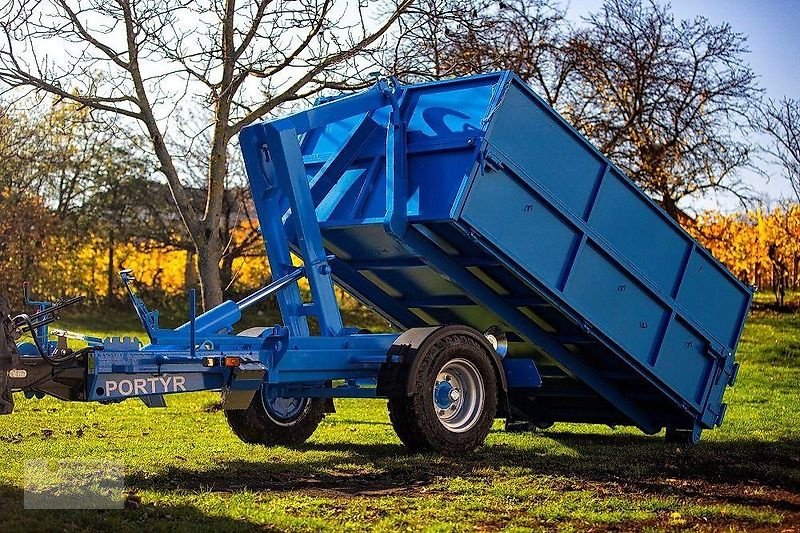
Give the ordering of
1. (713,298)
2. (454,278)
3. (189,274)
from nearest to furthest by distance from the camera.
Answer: (454,278)
(713,298)
(189,274)

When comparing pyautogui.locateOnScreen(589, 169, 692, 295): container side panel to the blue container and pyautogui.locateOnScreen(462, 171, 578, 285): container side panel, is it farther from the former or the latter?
pyautogui.locateOnScreen(462, 171, 578, 285): container side panel

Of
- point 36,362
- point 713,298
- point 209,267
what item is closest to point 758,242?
point 713,298

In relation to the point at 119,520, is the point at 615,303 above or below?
above

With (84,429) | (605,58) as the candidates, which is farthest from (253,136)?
(605,58)

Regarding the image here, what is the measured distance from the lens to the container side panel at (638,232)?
9.98m

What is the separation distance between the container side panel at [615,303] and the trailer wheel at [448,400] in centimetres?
99

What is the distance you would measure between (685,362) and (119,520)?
595 cm

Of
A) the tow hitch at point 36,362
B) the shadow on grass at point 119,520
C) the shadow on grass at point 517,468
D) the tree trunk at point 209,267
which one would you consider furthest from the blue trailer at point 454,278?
the tree trunk at point 209,267

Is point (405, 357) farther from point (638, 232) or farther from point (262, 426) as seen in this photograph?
point (638, 232)

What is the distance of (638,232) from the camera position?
10.2 m

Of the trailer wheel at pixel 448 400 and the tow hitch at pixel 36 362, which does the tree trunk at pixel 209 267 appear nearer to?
the trailer wheel at pixel 448 400

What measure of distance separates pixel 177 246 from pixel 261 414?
839 inches

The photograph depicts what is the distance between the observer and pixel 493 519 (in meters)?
6.79

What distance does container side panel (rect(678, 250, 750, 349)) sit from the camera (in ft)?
35.0
